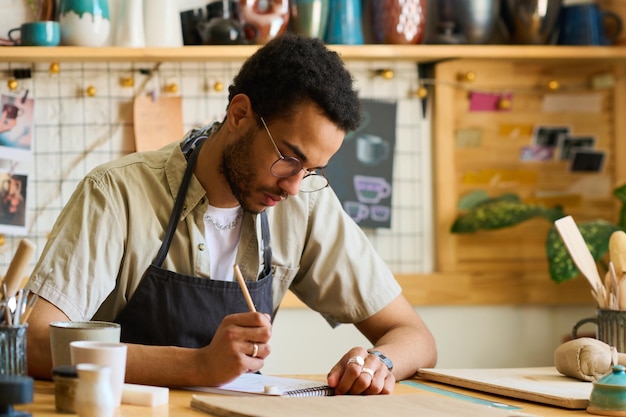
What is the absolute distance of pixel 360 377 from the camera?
1.75 m

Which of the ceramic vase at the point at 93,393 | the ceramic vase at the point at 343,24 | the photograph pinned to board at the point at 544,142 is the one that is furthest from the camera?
the photograph pinned to board at the point at 544,142

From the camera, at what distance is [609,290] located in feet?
6.81

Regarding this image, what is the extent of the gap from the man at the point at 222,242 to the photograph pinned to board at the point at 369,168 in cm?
110

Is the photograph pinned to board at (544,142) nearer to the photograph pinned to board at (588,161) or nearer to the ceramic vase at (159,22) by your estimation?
the photograph pinned to board at (588,161)

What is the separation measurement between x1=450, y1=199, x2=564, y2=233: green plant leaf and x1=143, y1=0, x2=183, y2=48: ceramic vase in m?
1.10

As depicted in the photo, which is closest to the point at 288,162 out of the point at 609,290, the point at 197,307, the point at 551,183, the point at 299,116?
the point at 299,116

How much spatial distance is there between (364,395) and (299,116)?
1.80 ft

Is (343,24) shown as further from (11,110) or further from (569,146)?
(11,110)

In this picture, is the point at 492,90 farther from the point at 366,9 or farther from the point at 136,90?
the point at 136,90

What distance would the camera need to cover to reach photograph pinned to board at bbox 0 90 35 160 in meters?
3.14

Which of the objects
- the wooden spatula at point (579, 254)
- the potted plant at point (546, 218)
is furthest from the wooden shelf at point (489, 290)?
the wooden spatula at point (579, 254)

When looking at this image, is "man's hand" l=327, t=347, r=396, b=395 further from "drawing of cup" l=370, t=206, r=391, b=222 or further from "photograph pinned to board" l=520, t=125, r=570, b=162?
"photograph pinned to board" l=520, t=125, r=570, b=162

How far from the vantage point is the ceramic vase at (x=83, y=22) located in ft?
9.89

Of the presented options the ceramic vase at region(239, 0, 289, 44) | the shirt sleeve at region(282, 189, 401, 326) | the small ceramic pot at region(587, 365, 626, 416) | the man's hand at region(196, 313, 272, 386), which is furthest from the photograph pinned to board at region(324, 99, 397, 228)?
the small ceramic pot at region(587, 365, 626, 416)
